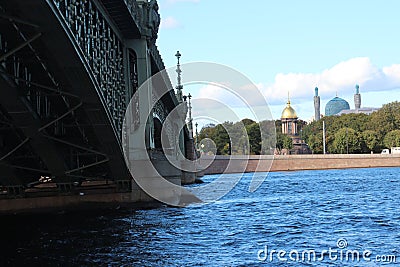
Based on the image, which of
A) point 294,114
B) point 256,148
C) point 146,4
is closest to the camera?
point 146,4

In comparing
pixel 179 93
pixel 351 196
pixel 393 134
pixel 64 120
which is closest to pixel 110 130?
pixel 64 120

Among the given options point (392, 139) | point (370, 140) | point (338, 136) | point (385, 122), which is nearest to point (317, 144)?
point (338, 136)

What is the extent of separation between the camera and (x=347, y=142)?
112562 mm

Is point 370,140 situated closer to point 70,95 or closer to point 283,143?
point 283,143

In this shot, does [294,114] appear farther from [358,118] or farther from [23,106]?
[23,106]

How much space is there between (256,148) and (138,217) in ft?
312

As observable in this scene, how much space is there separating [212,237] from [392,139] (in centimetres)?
9346

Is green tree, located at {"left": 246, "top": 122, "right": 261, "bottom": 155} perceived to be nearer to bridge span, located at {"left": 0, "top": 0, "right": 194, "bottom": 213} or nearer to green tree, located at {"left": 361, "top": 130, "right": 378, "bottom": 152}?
green tree, located at {"left": 361, "top": 130, "right": 378, "bottom": 152}

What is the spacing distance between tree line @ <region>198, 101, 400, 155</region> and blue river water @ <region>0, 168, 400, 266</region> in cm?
7792

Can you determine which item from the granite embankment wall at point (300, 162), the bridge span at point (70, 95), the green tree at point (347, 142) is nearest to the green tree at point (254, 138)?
the green tree at point (347, 142)

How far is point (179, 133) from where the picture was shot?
198ft

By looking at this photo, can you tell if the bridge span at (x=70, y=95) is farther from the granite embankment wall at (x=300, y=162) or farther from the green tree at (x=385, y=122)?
the green tree at (x=385, y=122)

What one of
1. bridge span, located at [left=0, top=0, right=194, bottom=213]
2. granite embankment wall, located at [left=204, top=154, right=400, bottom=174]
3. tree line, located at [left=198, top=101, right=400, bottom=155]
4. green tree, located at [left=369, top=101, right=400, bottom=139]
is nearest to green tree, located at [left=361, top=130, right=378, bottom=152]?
tree line, located at [left=198, top=101, right=400, bottom=155]

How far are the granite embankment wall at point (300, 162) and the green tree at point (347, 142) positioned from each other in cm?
1621
